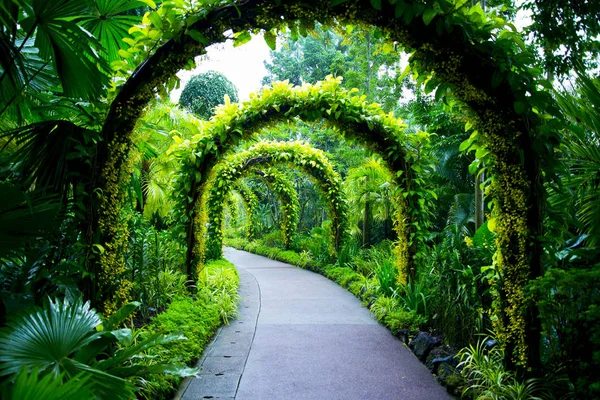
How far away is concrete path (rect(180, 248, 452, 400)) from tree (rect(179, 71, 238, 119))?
32.4ft

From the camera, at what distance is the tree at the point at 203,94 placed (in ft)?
48.5

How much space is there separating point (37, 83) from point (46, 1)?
106 centimetres

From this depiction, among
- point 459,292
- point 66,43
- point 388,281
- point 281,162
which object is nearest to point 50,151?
point 66,43

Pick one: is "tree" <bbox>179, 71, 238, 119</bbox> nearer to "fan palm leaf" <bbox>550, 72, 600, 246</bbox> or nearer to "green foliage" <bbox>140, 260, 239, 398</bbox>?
"green foliage" <bbox>140, 260, 239, 398</bbox>

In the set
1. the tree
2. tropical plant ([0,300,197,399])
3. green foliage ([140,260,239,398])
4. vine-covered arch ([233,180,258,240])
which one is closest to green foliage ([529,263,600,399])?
tropical plant ([0,300,197,399])

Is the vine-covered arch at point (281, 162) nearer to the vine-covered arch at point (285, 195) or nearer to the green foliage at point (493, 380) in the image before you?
the vine-covered arch at point (285, 195)

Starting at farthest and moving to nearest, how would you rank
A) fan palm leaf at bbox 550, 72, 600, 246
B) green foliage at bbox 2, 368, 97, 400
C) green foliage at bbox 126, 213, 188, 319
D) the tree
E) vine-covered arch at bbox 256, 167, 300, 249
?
the tree
vine-covered arch at bbox 256, 167, 300, 249
green foliage at bbox 126, 213, 188, 319
fan palm leaf at bbox 550, 72, 600, 246
green foliage at bbox 2, 368, 97, 400

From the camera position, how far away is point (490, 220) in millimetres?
3498

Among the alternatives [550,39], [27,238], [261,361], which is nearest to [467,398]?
[261,361]

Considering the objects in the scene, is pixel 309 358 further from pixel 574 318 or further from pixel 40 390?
pixel 40 390

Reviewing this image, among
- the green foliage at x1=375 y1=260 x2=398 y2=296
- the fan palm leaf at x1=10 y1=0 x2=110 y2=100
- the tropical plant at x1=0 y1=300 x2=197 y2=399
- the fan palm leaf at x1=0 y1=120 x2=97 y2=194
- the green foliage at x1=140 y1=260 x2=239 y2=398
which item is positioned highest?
the fan palm leaf at x1=10 y1=0 x2=110 y2=100

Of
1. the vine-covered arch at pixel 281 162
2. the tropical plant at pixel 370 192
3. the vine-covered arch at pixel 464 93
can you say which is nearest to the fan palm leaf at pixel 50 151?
the vine-covered arch at pixel 464 93

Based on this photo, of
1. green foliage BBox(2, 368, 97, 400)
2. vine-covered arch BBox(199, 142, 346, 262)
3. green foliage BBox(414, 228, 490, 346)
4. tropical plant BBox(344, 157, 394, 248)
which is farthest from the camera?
tropical plant BBox(344, 157, 394, 248)

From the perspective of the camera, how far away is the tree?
14781 millimetres
